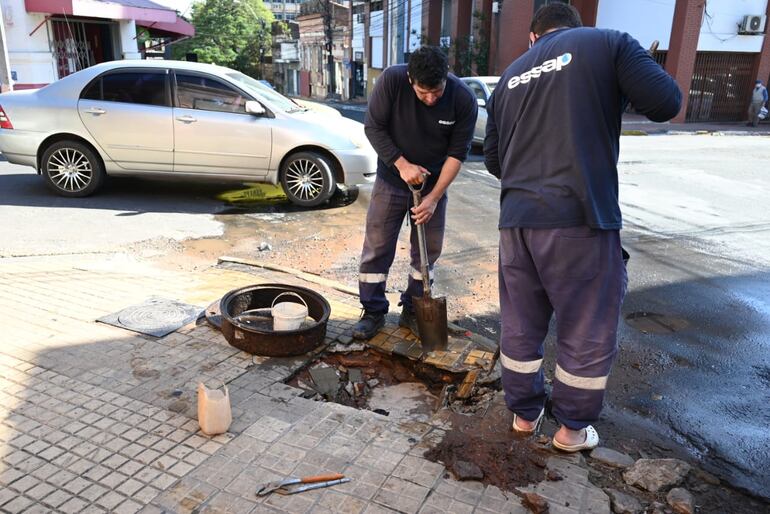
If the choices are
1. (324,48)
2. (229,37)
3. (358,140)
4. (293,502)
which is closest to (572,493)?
(293,502)

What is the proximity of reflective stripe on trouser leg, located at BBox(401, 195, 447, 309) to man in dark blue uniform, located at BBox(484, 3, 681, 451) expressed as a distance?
1.18 m

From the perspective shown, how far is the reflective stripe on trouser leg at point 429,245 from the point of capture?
4.17 metres

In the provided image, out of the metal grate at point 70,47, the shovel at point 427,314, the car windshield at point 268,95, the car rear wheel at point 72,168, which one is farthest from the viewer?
the metal grate at point 70,47

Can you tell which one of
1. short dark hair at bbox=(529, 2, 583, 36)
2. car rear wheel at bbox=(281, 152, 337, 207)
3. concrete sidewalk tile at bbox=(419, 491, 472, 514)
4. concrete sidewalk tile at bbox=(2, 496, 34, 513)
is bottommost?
concrete sidewalk tile at bbox=(419, 491, 472, 514)

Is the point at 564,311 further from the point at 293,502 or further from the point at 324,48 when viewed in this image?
the point at 324,48

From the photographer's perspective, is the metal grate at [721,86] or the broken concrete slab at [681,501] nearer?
the broken concrete slab at [681,501]

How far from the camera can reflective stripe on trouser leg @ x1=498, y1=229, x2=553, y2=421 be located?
2.93 meters

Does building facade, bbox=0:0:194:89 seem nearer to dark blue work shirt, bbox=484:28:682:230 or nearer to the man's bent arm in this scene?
the man's bent arm

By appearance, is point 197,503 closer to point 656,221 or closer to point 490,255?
point 490,255

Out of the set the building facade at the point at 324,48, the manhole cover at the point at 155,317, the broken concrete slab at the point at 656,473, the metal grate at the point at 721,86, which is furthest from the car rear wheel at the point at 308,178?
the building facade at the point at 324,48

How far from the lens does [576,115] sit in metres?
2.66

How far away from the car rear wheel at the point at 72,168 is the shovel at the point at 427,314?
5.69m

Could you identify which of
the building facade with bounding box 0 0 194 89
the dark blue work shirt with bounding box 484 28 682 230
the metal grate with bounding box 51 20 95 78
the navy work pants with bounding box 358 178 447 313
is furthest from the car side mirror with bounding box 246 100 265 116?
the metal grate with bounding box 51 20 95 78

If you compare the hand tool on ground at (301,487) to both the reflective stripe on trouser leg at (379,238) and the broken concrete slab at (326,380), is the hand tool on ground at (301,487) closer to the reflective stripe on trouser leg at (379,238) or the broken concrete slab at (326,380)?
the broken concrete slab at (326,380)
